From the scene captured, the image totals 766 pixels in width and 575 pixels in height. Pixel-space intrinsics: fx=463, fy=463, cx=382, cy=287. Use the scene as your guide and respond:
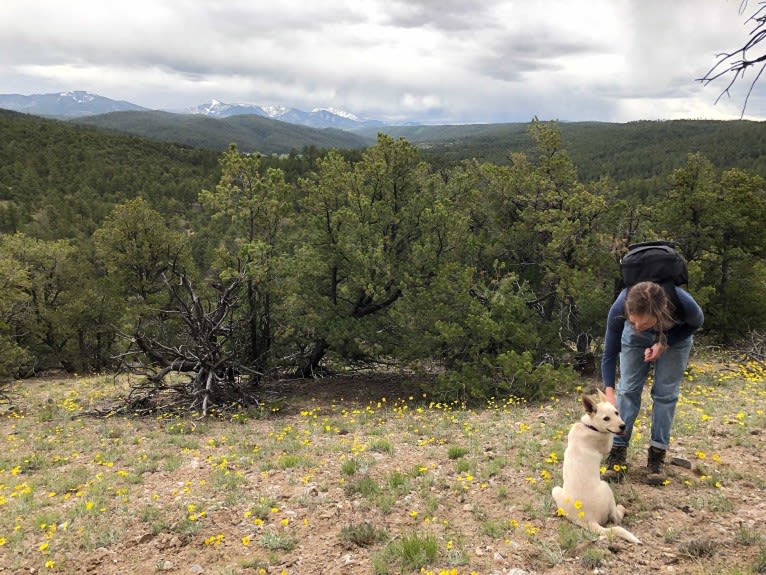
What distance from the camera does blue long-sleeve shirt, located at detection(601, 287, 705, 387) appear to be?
4.77m

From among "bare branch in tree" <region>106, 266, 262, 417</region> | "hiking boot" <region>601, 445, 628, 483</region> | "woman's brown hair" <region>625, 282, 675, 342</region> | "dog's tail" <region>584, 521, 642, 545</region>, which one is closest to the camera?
"dog's tail" <region>584, 521, 642, 545</region>

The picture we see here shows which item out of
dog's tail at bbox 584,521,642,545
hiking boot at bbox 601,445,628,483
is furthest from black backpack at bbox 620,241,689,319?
dog's tail at bbox 584,521,642,545

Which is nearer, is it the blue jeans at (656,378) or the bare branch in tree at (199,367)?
the blue jeans at (656,378)

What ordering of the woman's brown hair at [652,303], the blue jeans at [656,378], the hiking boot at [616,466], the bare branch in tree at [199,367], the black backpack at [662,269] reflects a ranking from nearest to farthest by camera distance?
the woman's brown hair at [652,303] < the black backpack at [662,269] < the blue jeans at [656,378] < the hiking boot at [616,466] < the bare branch in tree at [199,367]

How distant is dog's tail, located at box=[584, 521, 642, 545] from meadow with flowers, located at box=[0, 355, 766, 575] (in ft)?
0.32

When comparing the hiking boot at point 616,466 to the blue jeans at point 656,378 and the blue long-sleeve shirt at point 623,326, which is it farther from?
the blue long-sleeve shirt at point 623,326

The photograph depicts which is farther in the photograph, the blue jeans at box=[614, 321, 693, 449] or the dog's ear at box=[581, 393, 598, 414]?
the blue jeans at box=[614, 321, 693, 449]

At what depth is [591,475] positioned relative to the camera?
4.76 meters

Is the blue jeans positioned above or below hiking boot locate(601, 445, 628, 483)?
above

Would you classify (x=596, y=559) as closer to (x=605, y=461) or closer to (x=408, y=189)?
(x=605, y=461)

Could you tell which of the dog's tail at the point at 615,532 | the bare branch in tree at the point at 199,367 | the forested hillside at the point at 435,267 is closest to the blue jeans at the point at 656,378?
the dog's tail at the point at 615,532

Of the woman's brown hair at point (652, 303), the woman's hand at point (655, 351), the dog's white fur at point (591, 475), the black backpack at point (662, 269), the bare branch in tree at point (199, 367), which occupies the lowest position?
the bare branch in tree at point (199, 367)

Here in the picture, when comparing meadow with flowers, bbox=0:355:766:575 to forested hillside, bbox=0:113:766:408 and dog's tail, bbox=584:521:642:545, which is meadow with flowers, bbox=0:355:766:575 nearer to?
dog's tail, bbox=584:521:642:545

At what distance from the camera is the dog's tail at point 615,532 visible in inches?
177
